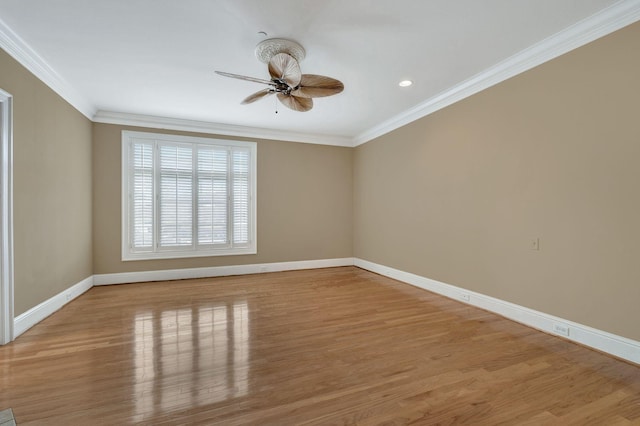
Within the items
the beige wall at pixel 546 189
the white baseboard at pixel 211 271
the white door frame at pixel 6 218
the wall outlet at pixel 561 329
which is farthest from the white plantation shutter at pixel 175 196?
the wall outlet at pixel 561 329

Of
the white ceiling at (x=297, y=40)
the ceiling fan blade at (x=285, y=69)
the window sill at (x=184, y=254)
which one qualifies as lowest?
the window sill at (x=184, y=254)

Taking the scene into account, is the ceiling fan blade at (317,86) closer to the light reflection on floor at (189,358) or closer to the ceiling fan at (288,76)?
the ceiling fan at (288,76)

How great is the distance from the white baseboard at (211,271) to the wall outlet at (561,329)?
4.16 meters

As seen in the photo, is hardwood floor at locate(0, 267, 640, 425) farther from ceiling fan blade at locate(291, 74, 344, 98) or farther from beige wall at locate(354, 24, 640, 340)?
ceiling fan blade at locate(291, 74, 344, 98)

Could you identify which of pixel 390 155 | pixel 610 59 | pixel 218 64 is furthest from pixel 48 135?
pixel 610 59

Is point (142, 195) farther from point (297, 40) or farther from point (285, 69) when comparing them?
point (297, 40)

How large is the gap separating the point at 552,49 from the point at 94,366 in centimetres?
500

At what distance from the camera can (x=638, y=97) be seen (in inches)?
92.9

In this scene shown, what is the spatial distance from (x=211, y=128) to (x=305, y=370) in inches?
189

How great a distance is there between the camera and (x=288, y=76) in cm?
287

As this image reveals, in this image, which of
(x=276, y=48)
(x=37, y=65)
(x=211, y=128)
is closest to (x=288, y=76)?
(x=276, y=48)

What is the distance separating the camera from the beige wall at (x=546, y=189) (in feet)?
8.03

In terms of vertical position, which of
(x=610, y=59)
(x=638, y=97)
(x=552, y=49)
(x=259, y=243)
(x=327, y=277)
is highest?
(x=552, y=49)

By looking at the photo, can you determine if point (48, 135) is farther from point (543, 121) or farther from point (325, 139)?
point (543, 121)
